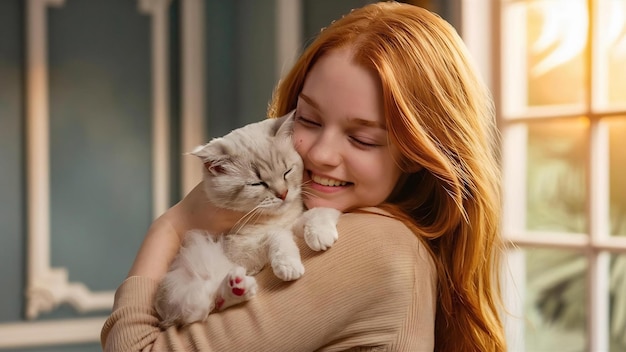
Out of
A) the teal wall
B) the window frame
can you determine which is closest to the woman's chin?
the window frame

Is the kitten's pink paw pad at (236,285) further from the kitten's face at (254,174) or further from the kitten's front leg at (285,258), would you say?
the kitten's face at (254,174)

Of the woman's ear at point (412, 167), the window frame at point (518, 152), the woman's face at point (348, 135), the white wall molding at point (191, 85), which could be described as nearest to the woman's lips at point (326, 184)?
the woman's face at point (348, 135)

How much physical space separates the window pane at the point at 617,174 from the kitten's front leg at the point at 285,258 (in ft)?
3.27

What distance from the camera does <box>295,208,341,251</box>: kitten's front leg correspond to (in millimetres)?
1109

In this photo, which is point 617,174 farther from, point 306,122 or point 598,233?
point 306,122

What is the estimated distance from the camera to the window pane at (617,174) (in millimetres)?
1769

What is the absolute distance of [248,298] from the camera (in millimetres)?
1064

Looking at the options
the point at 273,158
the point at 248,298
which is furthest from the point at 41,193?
the point at 248,298

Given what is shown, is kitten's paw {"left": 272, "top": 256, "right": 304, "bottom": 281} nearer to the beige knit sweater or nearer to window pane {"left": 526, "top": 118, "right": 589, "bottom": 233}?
the beige knit sweater

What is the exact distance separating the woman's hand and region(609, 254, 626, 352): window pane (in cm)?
103

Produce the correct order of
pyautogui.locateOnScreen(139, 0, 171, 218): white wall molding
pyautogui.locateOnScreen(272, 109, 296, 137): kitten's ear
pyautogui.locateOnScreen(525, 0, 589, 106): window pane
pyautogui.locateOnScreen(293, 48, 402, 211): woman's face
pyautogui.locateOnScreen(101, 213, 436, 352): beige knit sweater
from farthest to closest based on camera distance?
pyautogui.locateOnScreen(139, 0, 171, 218): white wall molding, pyautogui.locateOnScreen(525, 0, 589, 106): window pane, pyautogui.locateOnScreen(272, 109, 296, 137): kitten's ear, pyautogui.locateOnScreen(293, 48, 402, 211): woman's face, pyautogui.locateOnScreen(101, 213, 436, 352): beige knit sweater

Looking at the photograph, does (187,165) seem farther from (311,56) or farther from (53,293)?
(311,56)

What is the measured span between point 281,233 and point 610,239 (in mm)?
1001

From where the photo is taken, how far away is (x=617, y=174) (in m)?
1.78
